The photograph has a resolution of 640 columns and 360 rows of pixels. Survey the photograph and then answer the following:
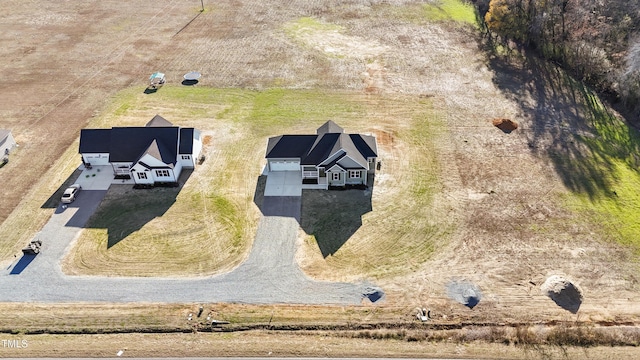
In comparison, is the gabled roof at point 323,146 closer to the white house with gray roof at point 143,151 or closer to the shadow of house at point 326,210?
the shadow of house at point 326,210

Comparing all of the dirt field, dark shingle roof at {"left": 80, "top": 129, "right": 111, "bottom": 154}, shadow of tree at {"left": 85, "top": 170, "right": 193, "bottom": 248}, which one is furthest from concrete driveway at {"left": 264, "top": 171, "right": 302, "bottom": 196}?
dark shingle roof at {"left": 80, "top": 129, "right": 111, "bottom": 154}

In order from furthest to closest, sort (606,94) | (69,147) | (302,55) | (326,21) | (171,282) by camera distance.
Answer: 1. (326,21)
2. (302,55)
3. (606,94)
4. (69,147)
5. (171,282)

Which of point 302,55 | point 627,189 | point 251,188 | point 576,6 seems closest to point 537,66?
point 576,6

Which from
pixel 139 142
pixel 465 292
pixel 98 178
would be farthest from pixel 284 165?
pixel 465 292

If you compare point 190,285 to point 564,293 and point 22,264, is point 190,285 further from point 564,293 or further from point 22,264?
point 564,293

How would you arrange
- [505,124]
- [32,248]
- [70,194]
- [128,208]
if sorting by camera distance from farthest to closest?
[505,124], [70,194], [128,208], [32,248]

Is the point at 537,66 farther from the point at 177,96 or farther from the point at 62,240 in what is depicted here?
the point at 62,240

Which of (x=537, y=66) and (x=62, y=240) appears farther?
(x=537, y=66)

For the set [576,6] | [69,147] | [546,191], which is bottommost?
[69,147]
